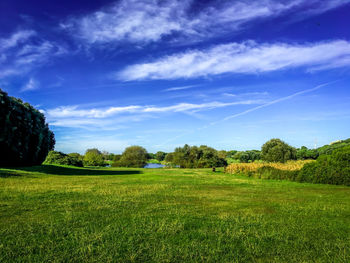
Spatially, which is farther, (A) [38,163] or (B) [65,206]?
(A) [38,163]

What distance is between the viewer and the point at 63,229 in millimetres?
6355

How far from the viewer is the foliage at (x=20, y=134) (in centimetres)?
2678

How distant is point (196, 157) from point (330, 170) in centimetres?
4897

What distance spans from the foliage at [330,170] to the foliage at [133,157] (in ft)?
198

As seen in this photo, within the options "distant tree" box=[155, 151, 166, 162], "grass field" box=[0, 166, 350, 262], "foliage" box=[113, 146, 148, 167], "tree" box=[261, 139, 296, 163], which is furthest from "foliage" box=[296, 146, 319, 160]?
"distant tree" box=[155, 151, 166, 162]

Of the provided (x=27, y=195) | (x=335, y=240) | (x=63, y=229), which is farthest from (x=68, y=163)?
(x=335, y=240)

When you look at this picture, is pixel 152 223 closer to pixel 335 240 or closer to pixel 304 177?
pixel 335 240

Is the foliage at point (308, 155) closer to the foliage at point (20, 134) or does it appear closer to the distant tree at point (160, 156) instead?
the foliage at point (20, 134)

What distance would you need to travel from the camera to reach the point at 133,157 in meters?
82.9

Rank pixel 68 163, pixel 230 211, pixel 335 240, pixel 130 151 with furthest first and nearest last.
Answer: pixel 130 151 < pixel 68 163 < pixel 230 211 < pixel 335 240

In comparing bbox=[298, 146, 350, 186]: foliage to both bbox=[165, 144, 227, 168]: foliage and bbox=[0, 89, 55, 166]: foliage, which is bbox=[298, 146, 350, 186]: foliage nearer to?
bbox=[0, 89, 55, 166]: foliage

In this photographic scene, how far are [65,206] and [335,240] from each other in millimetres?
9016

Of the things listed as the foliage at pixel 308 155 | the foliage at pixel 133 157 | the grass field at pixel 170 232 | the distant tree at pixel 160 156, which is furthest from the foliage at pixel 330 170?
the distant tree at pixel 160 156

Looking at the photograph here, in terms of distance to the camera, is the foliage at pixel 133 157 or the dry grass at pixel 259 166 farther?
the foliage at pixel 133 157
